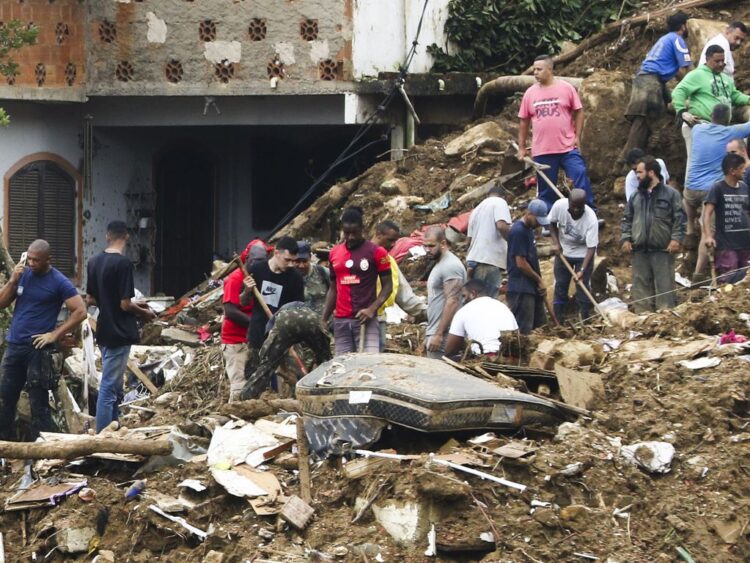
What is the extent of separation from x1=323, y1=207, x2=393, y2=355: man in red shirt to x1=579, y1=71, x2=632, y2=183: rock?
17.4ft

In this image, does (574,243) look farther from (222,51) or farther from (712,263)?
(222,51)

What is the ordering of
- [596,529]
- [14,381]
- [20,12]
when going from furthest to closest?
[20,12] < [14,381] < [596,529]

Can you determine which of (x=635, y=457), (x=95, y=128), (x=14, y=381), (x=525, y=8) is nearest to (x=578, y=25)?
(x=525, y=8)

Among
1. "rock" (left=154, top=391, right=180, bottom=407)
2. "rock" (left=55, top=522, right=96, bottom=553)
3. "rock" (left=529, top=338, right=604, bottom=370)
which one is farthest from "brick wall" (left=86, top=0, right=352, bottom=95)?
"rock" (left=55, top=522, right=96, bottom=553)

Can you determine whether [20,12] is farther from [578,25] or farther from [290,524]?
[290,524]

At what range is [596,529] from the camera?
870cm

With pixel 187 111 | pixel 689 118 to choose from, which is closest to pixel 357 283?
pixel 689 118

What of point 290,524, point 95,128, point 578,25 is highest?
point 578,25

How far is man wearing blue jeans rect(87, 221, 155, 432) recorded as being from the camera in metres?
12.2

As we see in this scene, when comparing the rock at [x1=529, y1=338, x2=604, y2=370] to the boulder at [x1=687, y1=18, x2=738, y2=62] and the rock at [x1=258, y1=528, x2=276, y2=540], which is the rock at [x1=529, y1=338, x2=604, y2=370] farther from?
the boulder at [x1=687, y1=18, x2=738, y2=62]

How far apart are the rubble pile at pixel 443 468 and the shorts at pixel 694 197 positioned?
2768 millimetres

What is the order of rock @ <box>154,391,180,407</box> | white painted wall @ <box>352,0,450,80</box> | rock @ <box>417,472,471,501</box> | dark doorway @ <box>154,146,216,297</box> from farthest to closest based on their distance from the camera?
dark doorway @ <box>154,146,216,297</box>, white painted wall @ <box>352,0,450,80</box>, rock @ <box>154,391,180,407</box>, rock @ <box>417,472,471,501</box>

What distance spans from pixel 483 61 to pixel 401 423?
38.7ft

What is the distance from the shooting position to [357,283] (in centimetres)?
1217
